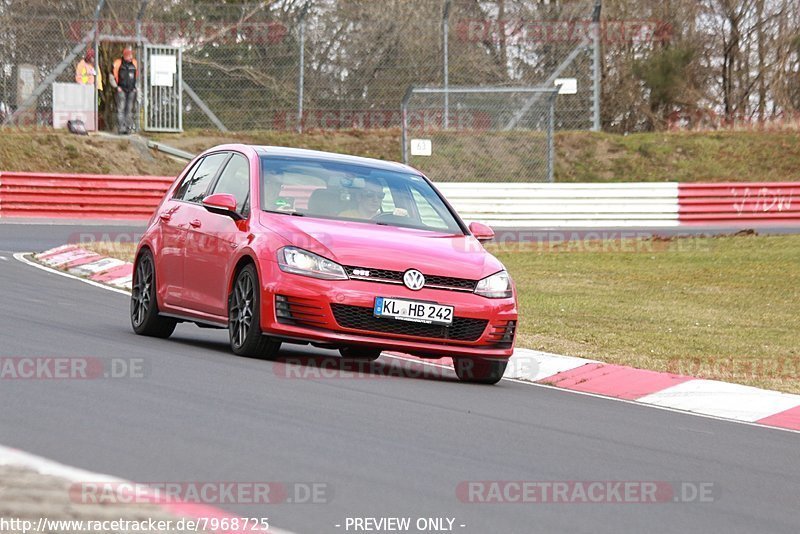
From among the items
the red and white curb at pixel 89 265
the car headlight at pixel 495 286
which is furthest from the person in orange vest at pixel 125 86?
the car headlight at pixel 495 286

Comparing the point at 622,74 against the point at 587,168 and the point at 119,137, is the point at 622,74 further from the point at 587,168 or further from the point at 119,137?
the point at 119,137

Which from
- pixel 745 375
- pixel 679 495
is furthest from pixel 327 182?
pixel 679 495

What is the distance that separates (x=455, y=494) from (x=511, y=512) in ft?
0.93

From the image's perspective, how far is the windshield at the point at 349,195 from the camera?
10.6 meters

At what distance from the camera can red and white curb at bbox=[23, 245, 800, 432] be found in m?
9.93

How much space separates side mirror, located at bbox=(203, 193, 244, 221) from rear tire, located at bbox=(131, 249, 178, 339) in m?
1.26

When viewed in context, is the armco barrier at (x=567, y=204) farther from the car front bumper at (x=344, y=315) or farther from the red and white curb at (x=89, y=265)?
the car front bumper at (x=344, y=315)

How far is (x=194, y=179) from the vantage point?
11.9m

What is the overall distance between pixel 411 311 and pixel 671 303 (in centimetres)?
776

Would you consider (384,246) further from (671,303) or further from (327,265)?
(671,303)

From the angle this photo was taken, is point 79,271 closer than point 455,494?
No

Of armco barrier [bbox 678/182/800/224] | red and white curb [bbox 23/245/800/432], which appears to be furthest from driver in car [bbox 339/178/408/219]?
armco barrier [bbox 678/182/800/224]

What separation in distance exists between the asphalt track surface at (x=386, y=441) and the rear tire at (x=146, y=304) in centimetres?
94

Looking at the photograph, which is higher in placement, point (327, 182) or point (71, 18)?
point (71, 18)
